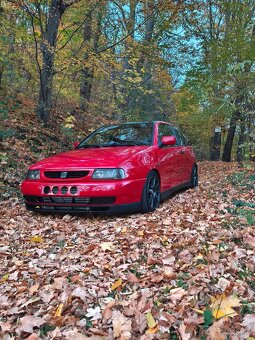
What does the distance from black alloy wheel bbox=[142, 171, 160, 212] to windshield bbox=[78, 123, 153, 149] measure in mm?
702

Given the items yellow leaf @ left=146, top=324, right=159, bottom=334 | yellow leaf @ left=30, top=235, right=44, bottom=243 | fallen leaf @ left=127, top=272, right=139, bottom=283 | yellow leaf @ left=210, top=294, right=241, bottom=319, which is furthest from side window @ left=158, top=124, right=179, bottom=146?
yellow leaf @ left=146, top=324, right=159, bottom=334

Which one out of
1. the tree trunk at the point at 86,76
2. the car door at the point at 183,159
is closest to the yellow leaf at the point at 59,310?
the car door at the point at 183,159

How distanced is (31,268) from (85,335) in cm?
129

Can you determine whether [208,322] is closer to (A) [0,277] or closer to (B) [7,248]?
(A) [0,277]

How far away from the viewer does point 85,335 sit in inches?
87.7

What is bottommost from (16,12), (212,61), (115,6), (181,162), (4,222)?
(4,222)

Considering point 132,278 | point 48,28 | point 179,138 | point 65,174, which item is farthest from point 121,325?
point 48,28

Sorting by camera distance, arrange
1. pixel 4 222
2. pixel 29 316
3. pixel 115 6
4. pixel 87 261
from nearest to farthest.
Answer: pixel 29 316 < pixel 87 261 < pixel 4 222 < pixel 115 6

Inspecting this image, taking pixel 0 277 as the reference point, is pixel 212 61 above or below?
above

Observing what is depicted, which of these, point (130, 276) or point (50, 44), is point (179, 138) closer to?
point (130, 276)

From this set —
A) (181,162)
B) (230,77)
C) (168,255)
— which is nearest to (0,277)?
(168,255)

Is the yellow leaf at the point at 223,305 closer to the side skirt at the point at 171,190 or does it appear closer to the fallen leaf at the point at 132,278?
the fallen leaf at the point at 132,278

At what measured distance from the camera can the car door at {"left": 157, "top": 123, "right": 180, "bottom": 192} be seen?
18.6 feet

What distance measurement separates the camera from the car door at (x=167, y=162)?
18.6 feet
